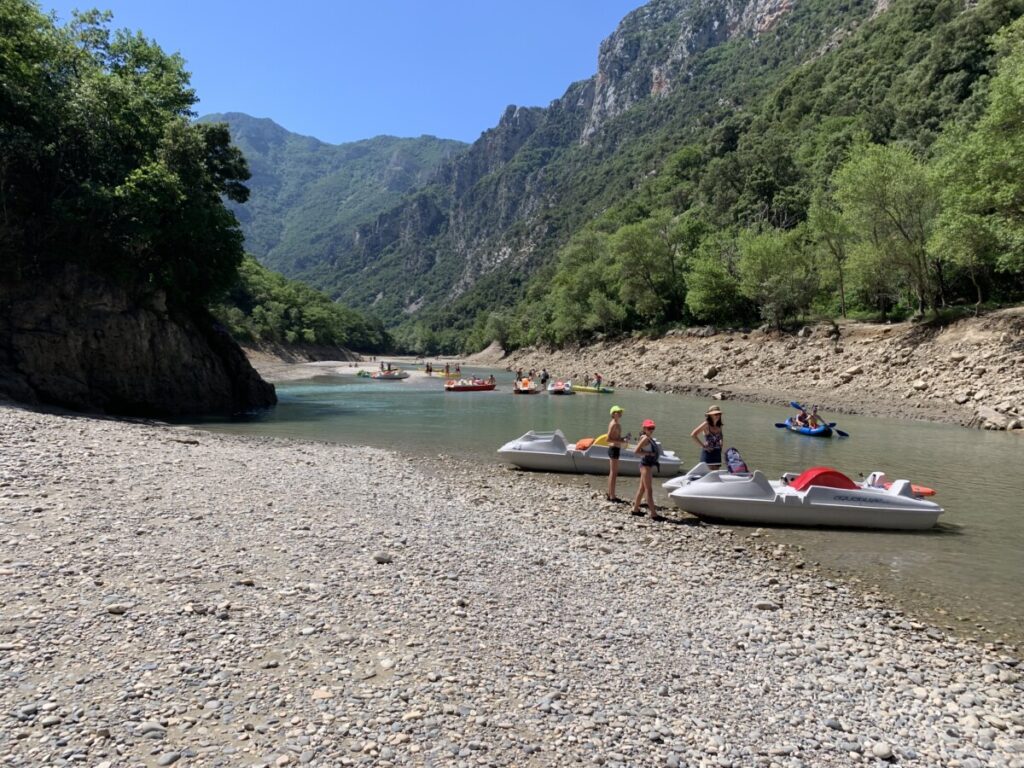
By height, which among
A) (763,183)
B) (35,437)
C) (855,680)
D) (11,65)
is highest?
(763,183)

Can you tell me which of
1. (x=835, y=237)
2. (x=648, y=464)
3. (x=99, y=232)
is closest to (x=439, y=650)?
(x=648, y=464)

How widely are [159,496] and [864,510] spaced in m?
14.2

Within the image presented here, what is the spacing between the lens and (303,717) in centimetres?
465

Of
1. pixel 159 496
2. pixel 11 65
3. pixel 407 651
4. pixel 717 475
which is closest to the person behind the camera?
pixel 407 651

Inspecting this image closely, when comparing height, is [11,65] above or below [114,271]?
above

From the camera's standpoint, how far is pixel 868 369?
37.2 metres

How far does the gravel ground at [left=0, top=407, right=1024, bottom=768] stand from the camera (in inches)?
178

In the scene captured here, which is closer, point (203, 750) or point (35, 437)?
point (203, 750)

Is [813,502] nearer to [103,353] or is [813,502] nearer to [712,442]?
[712,442]

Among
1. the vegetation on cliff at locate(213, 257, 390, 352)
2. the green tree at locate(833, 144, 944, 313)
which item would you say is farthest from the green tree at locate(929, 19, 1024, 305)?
the vegetation on cliff at locate(213, 257, 390, 352)

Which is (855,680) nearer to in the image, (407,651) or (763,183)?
(407,651)

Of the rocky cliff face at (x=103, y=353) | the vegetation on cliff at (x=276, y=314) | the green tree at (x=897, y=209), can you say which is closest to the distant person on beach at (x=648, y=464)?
the rocky cliff face at (x=103, y=353)

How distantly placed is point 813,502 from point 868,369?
30.7m

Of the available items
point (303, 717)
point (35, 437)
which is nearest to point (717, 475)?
point (303, 717)
